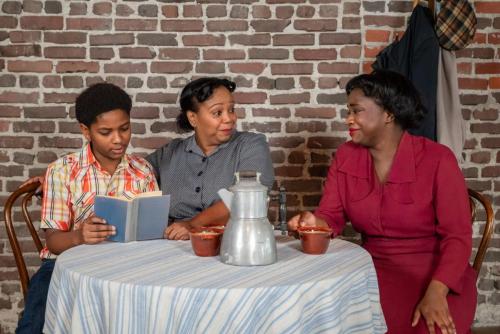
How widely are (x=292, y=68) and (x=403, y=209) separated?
1.15 metres

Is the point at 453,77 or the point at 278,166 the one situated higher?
the point at 453,77

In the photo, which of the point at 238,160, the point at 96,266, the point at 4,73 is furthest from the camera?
the point at 4,73

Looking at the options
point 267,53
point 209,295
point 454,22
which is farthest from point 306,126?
point 209,295

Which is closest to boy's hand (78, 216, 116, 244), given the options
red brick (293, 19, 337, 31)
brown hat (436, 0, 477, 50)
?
red brick (293, 19, 337, 31)

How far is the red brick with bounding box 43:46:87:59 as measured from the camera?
9.75ft

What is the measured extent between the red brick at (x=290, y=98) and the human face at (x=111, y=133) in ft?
3.20

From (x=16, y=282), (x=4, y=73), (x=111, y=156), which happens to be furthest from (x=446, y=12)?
(x=16, y=282)

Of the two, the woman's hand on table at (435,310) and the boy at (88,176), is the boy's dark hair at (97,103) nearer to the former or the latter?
the boy at (88,176)

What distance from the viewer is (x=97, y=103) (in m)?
2.23

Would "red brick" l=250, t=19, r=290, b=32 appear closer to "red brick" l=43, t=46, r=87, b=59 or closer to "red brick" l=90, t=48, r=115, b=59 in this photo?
"red brick" l=90, t=48, r=115, b=59

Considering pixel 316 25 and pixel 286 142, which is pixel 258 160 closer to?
pixel 286 142

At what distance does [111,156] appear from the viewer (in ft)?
7.44

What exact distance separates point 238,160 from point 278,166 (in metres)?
0.57

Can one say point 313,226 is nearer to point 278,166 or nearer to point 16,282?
point 278,166
